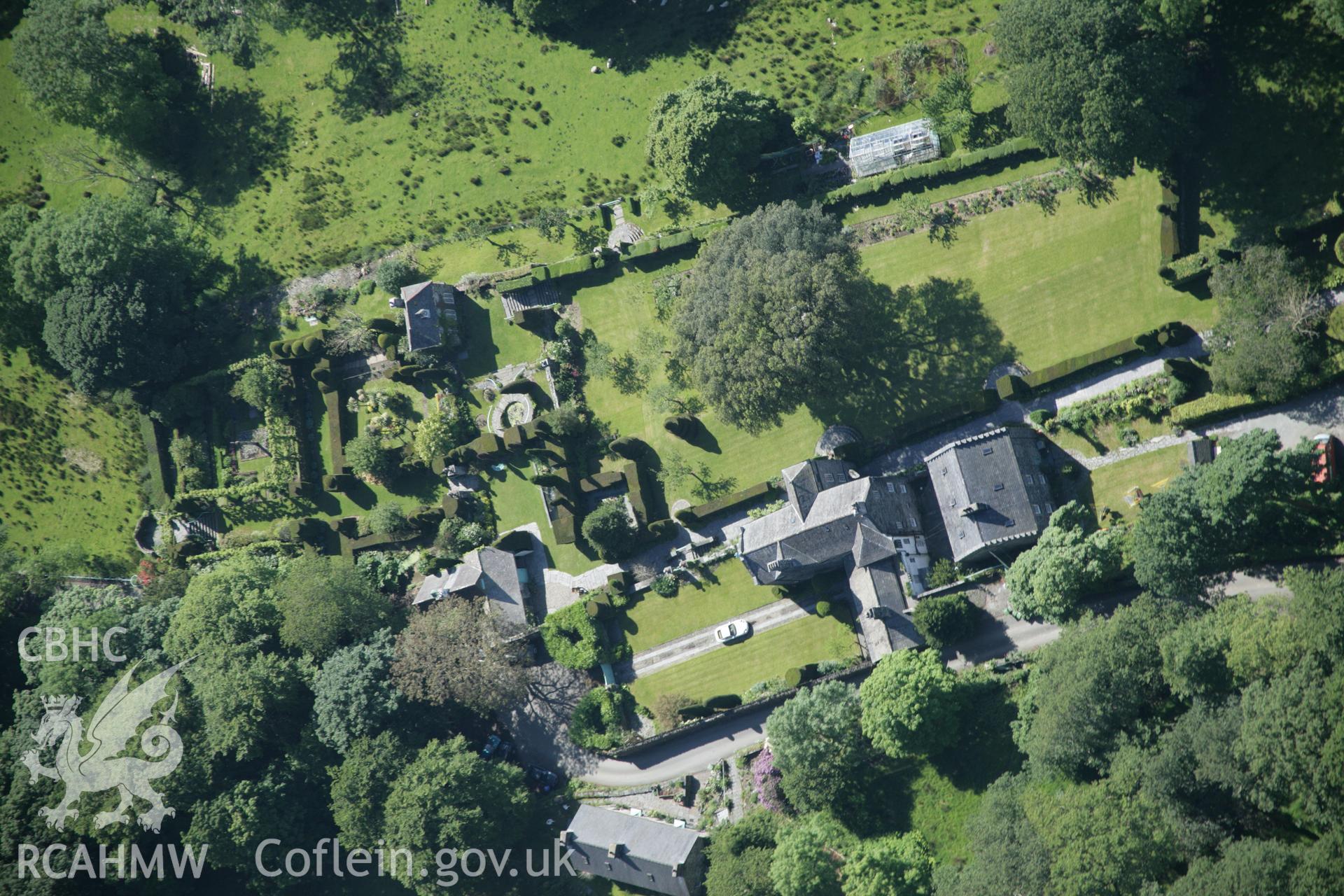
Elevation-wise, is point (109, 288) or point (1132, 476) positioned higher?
point (109, 288)

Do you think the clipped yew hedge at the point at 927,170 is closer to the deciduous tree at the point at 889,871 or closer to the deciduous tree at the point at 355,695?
the deciduous tree at the point at 889,871

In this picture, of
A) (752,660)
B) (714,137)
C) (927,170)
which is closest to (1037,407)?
A: (927,170)

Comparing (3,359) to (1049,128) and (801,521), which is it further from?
(1049,128)

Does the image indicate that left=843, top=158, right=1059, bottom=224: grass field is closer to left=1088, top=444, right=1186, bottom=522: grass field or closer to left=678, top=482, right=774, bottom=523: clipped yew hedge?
left=678, top=482, right=774, bottom=523: clipped yew hedge

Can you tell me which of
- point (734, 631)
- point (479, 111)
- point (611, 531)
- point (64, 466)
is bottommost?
point (734, 631)

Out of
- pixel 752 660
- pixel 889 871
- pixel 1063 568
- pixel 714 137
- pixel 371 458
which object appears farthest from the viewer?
pixel 371 458

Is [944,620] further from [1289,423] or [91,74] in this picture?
[91,74]

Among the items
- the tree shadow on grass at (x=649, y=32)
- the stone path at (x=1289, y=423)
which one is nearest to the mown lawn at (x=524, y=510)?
the tree shadow on grass at (x=649, y=32)
